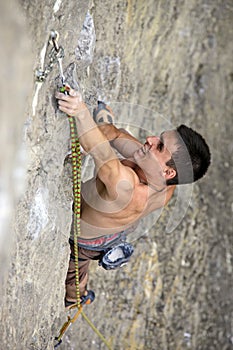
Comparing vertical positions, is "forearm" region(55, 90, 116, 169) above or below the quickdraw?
below

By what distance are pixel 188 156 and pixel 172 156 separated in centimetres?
10

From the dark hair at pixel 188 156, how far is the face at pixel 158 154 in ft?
0.08

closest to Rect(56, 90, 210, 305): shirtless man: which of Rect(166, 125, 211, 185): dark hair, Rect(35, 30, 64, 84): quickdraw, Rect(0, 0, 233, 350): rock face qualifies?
Rect(166, 125, 211, 185): dark hair

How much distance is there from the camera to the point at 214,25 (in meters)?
5.30

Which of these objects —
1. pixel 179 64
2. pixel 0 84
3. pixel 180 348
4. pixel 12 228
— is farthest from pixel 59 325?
pixel 179 64

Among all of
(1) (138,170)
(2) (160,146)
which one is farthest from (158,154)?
(1) (138,170)

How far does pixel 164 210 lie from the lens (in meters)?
4.88

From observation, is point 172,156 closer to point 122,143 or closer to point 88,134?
point 122,143

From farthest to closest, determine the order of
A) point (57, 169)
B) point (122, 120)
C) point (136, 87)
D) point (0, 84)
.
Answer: point (136, 87) < point (122, 120) < point (57, 169) < point (0, 84)

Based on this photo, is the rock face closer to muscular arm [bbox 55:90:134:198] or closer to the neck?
muscular arm [bbox 55:90:134:198]

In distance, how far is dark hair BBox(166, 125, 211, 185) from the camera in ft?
7.97

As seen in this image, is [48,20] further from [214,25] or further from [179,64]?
[214,25]

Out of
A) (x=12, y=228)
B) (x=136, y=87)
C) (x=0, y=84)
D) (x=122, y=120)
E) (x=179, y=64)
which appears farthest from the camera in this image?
(x=179, y=64)

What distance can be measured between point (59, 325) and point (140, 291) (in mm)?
1719
